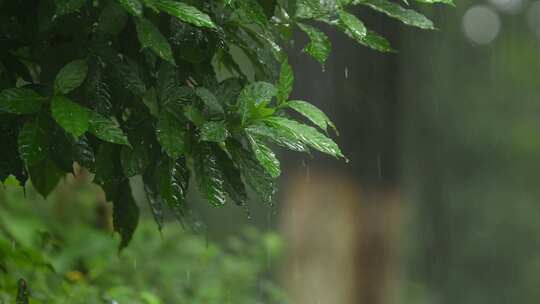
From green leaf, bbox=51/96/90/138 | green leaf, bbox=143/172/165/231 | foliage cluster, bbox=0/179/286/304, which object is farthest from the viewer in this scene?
foliage cluster, bbox=0/179/286/304

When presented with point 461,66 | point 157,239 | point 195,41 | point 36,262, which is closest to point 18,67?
point 195,41

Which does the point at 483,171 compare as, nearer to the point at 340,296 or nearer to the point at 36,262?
the point at 340,296

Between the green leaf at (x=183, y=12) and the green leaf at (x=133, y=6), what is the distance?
0.04 meters

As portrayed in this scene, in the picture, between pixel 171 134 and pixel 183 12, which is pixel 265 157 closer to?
pixel 171 134

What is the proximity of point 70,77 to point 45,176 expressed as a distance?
29.4 inches

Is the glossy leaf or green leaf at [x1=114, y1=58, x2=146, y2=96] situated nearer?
green leaf at [x1=114, y1=58, x2=146, y2=96]

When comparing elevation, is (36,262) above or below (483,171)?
above

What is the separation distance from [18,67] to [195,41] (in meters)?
0.52

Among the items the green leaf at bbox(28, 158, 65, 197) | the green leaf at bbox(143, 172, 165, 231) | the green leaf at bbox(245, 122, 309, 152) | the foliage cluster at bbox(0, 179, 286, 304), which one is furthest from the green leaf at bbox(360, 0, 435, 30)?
the foliage cluster at bbox(0, 179, 286, 304)

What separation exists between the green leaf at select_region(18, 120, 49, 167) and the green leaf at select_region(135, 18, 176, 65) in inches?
12.6

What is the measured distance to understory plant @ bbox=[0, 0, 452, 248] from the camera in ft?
7.46

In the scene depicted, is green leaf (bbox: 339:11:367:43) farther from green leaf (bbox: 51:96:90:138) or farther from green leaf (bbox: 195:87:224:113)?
green leaf (bbox: 51:96:90:138)

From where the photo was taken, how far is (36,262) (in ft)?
10.7

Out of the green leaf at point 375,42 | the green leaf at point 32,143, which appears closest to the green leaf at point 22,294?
the green leaf at point 32,143
